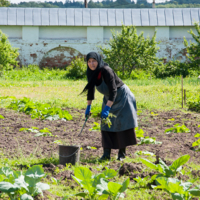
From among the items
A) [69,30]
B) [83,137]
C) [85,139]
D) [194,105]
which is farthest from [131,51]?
[85,139]

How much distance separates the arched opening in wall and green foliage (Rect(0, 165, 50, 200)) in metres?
15.6

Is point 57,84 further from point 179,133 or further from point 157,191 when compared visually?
point 157,191

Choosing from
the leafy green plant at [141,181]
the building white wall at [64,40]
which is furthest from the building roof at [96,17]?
the leafy green plant at [141,181]

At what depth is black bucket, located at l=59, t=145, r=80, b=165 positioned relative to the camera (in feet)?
10.6

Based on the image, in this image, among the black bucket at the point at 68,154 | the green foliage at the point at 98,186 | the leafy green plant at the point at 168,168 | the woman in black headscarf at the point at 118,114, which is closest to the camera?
the green foliage at the point at 98,186

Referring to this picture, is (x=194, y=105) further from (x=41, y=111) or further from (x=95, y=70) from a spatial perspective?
(x=95, y=70)

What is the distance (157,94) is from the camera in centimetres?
873

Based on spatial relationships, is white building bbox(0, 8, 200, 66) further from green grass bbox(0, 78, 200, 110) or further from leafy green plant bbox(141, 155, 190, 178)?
leafy green plant bbox(141, 155, 190, 178)

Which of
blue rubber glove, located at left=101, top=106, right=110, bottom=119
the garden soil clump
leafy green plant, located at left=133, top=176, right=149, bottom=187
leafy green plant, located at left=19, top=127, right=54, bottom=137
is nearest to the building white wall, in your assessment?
the garden soil clump

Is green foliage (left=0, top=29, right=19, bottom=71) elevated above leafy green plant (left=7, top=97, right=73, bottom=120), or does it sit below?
above

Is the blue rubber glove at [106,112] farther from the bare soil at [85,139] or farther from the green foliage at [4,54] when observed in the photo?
the green foliage at [4,54]

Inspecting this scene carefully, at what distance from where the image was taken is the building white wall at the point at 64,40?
56.3ft

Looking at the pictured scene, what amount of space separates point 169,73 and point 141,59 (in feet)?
6.06

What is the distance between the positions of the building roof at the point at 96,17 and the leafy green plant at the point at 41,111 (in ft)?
38.5
